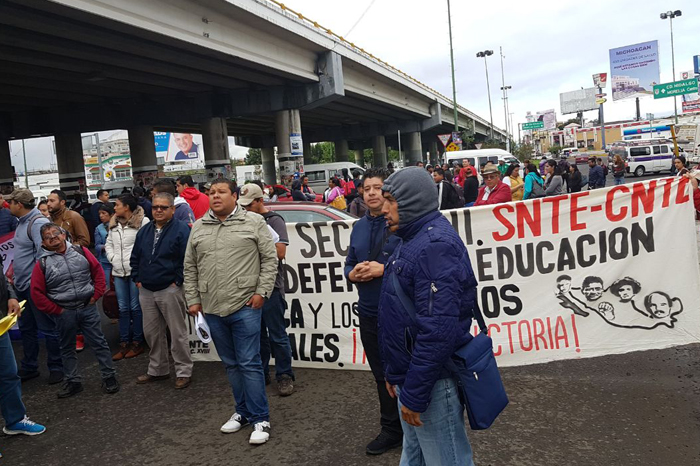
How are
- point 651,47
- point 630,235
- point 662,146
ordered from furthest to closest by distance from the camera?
point 651,47
point 662,146
point 630,235

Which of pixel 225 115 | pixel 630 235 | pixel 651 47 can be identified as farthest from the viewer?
pixel 651 47

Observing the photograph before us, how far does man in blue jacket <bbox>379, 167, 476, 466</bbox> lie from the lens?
93.0 inches

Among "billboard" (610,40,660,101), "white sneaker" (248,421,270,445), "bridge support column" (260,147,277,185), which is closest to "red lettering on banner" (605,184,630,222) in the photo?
"white sneaker" (248,421,270,445)

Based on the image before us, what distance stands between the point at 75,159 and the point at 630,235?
3139cm

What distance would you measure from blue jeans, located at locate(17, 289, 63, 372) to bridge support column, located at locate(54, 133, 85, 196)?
88.3 feet

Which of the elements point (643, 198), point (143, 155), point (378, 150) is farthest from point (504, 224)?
point (378, 150)

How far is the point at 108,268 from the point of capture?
306 inches

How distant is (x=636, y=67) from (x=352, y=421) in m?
79.2

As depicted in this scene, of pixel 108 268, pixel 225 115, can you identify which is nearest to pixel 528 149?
pixel 225 115

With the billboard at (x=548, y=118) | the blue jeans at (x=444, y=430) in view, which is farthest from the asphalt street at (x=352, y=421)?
the billboard at (x=548, y=118)

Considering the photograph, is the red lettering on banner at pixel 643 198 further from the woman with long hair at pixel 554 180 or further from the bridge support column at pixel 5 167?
the bridge support column at pixel 5 167

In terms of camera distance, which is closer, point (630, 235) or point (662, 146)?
point (630, 235)

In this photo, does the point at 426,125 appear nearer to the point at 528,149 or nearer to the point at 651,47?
the point at 528,149

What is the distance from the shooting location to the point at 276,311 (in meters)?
5.04
